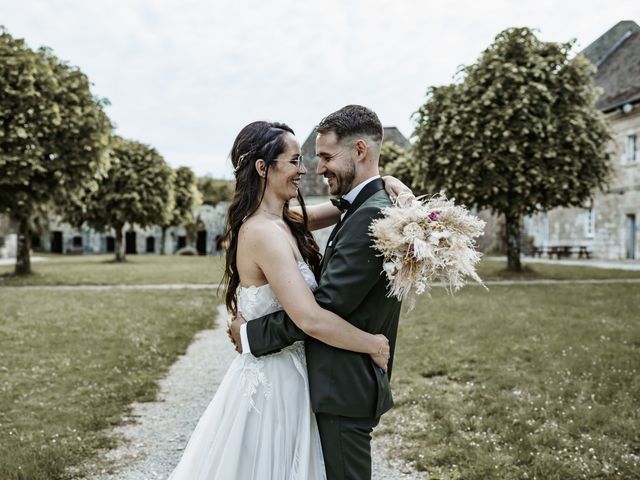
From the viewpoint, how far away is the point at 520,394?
686 centimetres

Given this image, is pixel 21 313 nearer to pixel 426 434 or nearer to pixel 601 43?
pixel 426 434

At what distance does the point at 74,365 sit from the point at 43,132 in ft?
42.2

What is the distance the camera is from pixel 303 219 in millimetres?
3438

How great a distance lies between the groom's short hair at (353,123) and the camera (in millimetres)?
2822

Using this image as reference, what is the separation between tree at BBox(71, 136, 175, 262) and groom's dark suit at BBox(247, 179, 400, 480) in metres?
35.8

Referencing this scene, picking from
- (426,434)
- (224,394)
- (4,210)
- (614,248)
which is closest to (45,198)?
(4,210)

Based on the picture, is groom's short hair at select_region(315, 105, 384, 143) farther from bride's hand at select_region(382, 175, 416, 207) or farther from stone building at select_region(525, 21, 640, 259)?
stone building at select_region(525, 21, 640, 259)

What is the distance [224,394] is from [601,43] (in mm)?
42903

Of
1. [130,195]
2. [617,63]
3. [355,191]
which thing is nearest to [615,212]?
[617,63]

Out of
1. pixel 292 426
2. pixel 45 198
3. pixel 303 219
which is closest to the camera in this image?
pixel 292 426

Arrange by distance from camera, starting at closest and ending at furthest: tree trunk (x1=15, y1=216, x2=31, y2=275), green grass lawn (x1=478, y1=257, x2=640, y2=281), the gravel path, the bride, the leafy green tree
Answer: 1. the bride
2. the gravel path
3. green grass lawn (x1=478, y1=257, x2=640, y2=281)
4. tree trunk (x1=15, y1=216, x2=31, y2=275)
5. the leafy green tree

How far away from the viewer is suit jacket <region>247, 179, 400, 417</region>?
2568mm

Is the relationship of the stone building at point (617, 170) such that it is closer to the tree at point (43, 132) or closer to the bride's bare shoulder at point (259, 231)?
the tree at point (43, 132)

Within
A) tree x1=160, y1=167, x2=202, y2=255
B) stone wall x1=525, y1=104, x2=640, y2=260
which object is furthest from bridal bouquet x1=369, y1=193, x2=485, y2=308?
tree x1=160, y1=167, x2=202, y2=255
